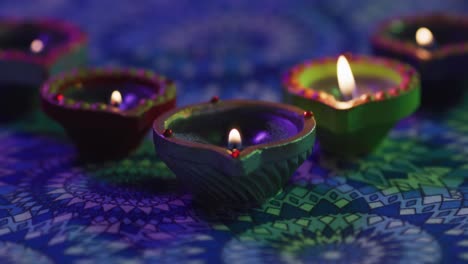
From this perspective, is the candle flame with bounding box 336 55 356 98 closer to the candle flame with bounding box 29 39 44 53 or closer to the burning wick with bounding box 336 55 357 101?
the burning wick with bounding box 336 55 357 101

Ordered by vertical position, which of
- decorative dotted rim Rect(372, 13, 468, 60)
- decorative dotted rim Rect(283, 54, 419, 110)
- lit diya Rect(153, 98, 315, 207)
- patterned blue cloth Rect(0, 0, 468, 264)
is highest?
decorative dotted rim Rect(372, 13, 468, 60)

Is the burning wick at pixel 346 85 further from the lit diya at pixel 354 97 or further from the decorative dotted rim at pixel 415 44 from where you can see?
the decorative dotted rim at pixel 415 44

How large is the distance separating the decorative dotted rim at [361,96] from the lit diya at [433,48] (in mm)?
43

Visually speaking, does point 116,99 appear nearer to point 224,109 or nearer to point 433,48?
point 224,109

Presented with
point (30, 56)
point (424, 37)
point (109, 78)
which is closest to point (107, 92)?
point (109, 78)

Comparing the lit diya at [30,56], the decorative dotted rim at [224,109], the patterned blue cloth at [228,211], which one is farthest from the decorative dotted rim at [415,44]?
the lit diya at [30,56]

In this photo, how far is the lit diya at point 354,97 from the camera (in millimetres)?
1152

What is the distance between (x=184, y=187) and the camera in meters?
1.13

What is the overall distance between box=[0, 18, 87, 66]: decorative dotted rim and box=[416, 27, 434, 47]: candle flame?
0.59 metres

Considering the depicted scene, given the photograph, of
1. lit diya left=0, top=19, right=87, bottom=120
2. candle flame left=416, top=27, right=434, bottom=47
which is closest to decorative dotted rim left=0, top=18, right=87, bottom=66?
lit diya left=0, top=19, right=87, bottom=120

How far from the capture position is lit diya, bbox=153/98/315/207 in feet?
3.21

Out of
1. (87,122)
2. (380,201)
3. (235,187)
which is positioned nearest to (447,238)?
(380,201)

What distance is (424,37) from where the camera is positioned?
1.40 metres

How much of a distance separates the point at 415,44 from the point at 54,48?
0.65m
